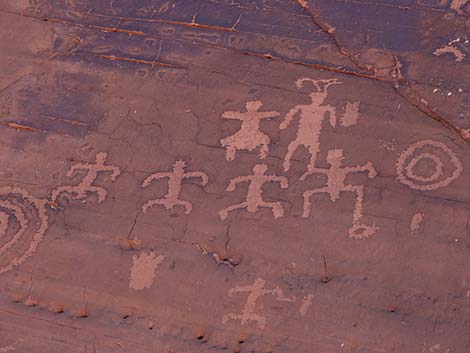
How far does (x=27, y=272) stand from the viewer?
367cm

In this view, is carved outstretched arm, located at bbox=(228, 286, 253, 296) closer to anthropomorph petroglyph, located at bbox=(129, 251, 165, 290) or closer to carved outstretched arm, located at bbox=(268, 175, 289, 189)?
anthropomorph petroglyph, located at bbox=(129, 251, 165, 290)

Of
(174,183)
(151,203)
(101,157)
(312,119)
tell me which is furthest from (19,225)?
(312,119)

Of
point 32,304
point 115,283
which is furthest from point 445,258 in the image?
point 32,304

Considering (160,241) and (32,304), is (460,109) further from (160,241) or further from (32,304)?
(32,304)

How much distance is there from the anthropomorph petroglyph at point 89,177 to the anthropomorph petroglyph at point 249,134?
0.74 meters

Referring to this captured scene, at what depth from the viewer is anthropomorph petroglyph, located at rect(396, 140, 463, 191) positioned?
3637 mm

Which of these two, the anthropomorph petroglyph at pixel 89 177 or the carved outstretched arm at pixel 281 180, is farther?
the anthropomorph petroglyph at pixel 89 177

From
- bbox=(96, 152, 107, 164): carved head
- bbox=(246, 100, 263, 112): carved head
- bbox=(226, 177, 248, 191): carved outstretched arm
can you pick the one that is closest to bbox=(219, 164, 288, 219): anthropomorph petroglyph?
bbox=(226, 177, 248, 191): carved outstretched arm

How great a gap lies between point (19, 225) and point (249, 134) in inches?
61.2

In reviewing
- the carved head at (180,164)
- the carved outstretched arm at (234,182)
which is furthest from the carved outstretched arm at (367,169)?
the carved head at (180,164)

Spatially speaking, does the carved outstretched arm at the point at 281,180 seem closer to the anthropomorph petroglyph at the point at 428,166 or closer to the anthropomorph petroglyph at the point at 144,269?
the anthropomorph petroglyph at the point at 428,166

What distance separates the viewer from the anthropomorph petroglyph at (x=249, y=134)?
3.86 meters

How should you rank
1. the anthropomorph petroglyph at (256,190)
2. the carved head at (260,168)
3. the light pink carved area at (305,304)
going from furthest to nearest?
the carved head at (260,168)
the anthropomorph petroglyph at (256,190)
the light pink carved area at (305,304)

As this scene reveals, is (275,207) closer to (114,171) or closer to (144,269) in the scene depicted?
(144,269)
